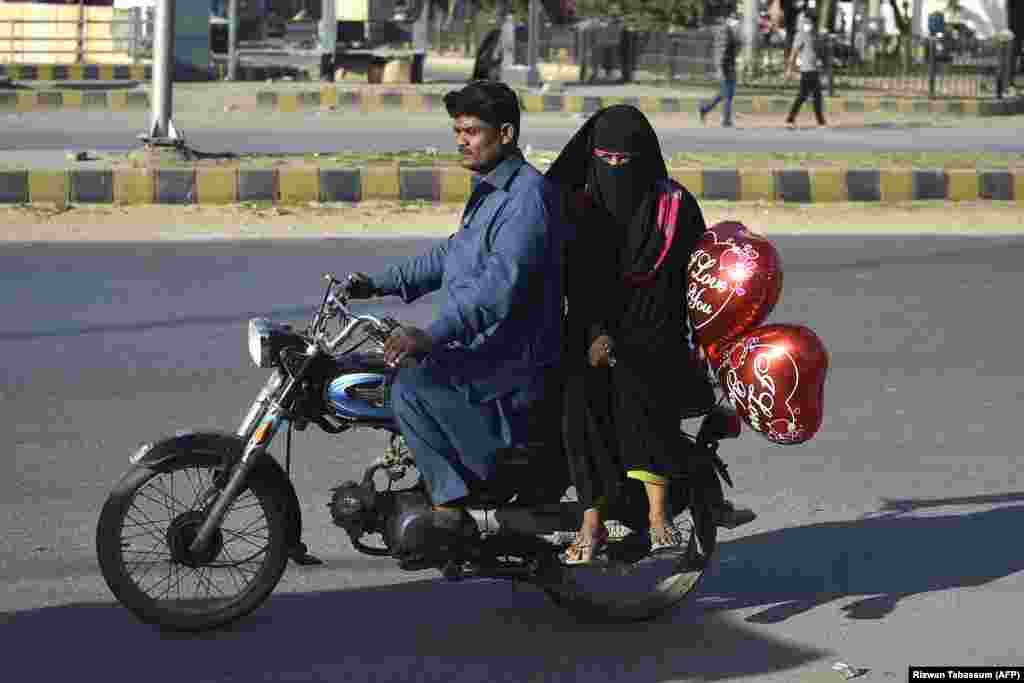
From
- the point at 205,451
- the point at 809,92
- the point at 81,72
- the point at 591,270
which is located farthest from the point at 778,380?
the point at 81,72

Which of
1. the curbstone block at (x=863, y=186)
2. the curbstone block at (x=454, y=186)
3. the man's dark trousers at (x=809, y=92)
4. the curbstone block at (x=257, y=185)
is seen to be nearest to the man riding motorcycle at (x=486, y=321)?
the curbstone block at (x=257, y=185)

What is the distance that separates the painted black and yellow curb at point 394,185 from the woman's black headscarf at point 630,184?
30.0 ft

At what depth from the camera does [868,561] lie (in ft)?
17.3

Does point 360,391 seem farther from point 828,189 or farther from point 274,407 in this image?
point 828,189

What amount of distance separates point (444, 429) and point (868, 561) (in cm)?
159

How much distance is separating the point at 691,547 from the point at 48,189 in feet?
30.6

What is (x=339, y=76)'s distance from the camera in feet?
90.4

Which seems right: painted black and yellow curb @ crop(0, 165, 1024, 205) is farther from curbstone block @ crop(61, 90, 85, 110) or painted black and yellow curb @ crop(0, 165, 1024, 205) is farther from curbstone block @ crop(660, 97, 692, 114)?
curbstone block @ crop(61, 90, 85, 110)

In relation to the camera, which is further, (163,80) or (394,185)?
(163,80)

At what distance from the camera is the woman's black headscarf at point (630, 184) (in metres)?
4.34

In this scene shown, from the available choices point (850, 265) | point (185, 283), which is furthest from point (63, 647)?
point (850, 265)

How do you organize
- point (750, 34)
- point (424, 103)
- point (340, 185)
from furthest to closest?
point (750, 34), point (424, 103), point (340, 185)

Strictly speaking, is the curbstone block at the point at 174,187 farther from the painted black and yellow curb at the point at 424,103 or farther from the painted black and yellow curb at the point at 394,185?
the painted black and yellow curb at the point at 424,103

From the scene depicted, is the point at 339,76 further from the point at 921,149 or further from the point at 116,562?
the point at 116,562
